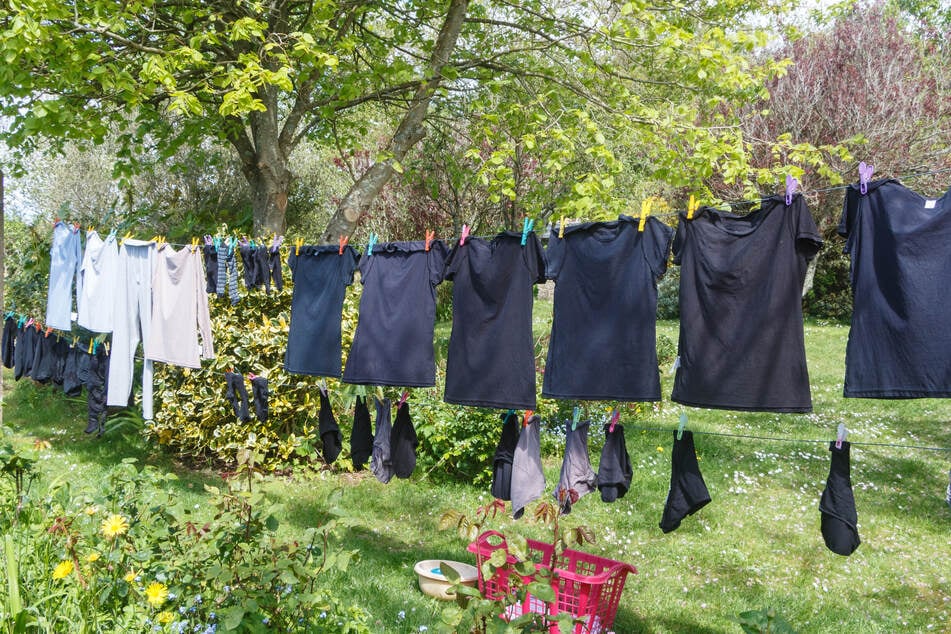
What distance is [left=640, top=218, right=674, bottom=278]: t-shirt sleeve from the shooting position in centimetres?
333

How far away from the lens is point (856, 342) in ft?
9.47

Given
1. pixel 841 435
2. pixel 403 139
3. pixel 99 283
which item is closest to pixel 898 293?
pixel 841 435

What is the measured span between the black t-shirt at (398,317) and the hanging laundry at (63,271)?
11.2 feet

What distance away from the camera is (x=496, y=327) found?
3734 millimetres

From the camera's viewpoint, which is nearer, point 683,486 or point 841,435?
point 841,435

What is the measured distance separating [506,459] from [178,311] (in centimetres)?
310

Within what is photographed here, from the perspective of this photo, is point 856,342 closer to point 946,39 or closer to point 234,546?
point 234,546

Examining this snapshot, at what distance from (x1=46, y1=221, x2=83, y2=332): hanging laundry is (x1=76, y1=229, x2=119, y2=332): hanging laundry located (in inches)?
8.9

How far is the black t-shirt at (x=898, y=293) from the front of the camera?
2697 millimetres

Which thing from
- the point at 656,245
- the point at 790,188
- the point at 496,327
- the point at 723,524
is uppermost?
the point at 790,188

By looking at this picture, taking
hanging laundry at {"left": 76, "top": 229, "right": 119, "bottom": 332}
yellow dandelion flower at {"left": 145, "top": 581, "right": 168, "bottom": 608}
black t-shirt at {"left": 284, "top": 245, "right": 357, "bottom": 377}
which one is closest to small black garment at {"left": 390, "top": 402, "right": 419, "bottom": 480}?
black t-shirt at {"left": 284, "top": 245, "right": 357, "bottom": 377}

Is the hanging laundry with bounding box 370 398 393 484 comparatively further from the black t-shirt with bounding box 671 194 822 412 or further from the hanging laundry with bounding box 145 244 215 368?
the black t-shirt with bounding box 671 194 822 412

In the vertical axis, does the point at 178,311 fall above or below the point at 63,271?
below

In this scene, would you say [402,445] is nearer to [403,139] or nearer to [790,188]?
[790,188]
